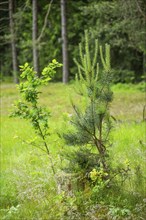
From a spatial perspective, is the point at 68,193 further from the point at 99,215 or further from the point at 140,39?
the point at 140,39

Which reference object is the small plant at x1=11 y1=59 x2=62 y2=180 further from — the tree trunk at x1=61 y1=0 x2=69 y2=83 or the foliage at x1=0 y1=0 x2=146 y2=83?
the tree trunk at x1=61 y1=0 x2=69 y2=83

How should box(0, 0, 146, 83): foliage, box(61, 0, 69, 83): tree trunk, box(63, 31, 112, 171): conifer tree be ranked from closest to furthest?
box(63, 31, 112, 171): conifer tree
box(0, 0, 146, 83): foliage
box(61, 0, 69, 83): tree trunk

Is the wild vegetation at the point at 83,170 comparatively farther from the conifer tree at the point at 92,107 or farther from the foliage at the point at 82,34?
the foliage at the point at 82,34

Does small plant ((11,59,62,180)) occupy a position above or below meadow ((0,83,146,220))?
above

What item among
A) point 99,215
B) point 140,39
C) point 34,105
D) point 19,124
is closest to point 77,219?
point 99,215

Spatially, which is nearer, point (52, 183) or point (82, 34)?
point (52, 183)

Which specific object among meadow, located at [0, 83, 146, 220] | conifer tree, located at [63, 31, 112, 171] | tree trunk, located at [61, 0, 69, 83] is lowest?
meadow, located at [0, 83, 146, 220]

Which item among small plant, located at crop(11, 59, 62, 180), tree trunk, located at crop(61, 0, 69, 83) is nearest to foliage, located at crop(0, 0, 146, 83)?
tree trunk, located at crop(61, 0, 69, 83)

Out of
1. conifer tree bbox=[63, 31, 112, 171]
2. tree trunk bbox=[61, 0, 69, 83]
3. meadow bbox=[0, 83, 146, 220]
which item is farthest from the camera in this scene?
tree trunk bbox=[61, 0, 69, 83]

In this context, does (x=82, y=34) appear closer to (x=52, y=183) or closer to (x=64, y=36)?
(x=64, y=36)

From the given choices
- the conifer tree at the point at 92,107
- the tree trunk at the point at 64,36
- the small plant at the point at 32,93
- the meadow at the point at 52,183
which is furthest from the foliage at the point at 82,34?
the small plant at the point at 32,93

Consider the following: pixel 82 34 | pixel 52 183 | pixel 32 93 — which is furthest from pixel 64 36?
pixel 32 93

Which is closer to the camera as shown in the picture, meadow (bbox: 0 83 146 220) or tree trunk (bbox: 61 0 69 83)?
meadow (bbox: 0 83 146 220)

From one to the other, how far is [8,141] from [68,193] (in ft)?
16.0
